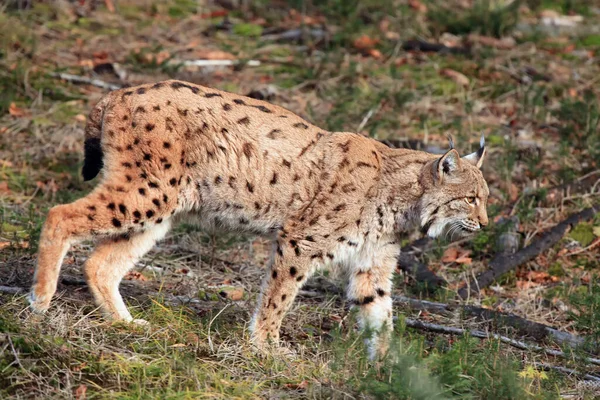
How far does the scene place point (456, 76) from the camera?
10844 mm

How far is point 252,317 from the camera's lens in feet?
19.4

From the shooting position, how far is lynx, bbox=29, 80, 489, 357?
5797 millimetres

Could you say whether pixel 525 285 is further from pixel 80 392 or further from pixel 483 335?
pixel 80 392

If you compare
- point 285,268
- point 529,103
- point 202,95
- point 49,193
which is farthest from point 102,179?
point 529,103

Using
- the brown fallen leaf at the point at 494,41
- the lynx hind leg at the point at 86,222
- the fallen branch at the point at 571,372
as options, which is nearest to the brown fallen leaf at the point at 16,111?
the lynx hind leg at the point at 86,222

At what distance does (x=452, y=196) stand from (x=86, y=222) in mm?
2572

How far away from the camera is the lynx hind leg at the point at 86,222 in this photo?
560 cm

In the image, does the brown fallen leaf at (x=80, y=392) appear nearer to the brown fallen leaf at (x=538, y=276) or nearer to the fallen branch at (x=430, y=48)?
the brown fallen leaf at (x=538, y=276)

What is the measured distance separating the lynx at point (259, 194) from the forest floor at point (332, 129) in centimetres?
34

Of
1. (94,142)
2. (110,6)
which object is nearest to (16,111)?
(110,6)

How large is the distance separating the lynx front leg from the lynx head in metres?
0.99

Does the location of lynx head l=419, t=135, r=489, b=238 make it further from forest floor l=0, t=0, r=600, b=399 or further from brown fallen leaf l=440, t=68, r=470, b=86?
brown fallen leaf l=440, t=68, r=470, b=86

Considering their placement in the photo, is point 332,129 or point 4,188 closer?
point 4,188

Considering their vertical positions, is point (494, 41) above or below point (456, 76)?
above
